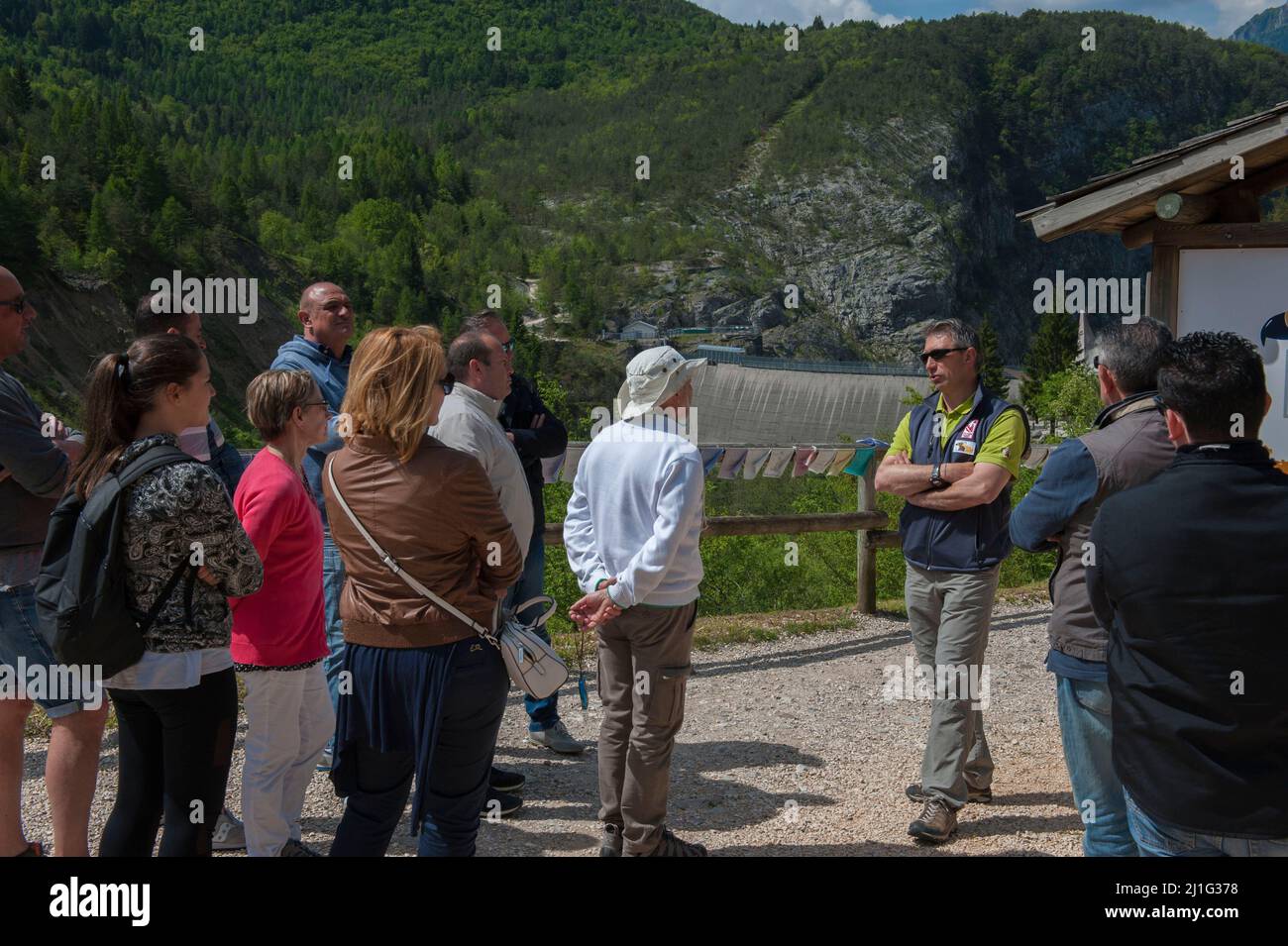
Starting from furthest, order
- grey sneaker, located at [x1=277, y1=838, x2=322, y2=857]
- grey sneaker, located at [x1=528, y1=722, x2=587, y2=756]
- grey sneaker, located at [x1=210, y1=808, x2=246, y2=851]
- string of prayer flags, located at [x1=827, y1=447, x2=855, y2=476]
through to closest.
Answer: string of prayer flags, located at [x1=827, y1=447, x2=855, y2=476]
grey sneaker, located at [x1=528, y1=722, x2=587, y2=756]
grey sneaker, located at [x1=210, y1=808, x2=246, y2=851]
grey sneaker, located at [x1=277, y1=838, x2=322, y2=857]

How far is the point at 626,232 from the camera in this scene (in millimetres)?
148625

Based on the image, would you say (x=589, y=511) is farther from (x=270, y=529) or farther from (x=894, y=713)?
(x=894, y=713)

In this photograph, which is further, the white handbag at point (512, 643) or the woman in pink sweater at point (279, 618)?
the woman in pink sweater at point (279, 618)

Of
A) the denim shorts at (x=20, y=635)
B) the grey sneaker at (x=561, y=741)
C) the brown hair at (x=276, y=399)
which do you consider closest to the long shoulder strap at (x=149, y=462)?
the brown hair at (x=276, y=399)

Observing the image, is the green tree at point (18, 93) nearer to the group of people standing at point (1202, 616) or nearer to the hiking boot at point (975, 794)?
the hiking boot at point (975, 794)

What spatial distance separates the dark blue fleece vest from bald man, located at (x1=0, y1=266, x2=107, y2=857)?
2.95 m

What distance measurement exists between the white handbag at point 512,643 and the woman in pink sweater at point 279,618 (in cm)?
51

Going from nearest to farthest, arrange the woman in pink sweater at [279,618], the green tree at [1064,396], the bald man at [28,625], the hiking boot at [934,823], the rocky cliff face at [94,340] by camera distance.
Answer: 1. the bald man at [28,625]
2. the woman in pink sweater at [279,618]
3. the hiking boot at [934,823]
4. the rocky cliff face at [94,340]
5. the green tree at [1064,396]

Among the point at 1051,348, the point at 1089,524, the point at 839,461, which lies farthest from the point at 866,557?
the point at 1051,348

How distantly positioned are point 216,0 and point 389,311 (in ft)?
299

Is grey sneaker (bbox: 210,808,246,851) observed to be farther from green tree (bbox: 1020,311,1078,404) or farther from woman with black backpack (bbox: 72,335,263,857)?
green tree (bbox: 1020,311,1078,404)

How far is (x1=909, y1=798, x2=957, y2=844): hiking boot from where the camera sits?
13.8 feet

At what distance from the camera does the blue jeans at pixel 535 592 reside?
16.3 ft

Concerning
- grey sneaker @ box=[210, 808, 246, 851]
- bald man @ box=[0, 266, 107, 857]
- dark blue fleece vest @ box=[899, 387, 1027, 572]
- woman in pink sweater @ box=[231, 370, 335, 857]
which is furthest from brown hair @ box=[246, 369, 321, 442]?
dark blue fleece vest @ box=[899, 387, 1027, 572]
